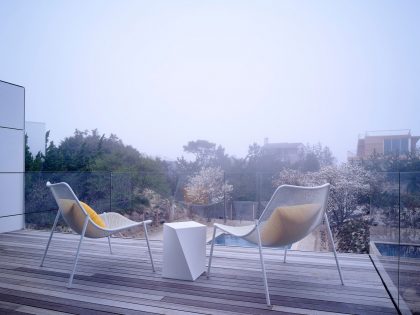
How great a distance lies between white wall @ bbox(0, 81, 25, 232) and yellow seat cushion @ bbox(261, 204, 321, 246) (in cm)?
421

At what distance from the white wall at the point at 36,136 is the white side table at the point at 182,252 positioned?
1167 centimetres

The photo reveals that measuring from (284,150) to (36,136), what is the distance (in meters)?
9.82

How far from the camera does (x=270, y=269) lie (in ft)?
9.71

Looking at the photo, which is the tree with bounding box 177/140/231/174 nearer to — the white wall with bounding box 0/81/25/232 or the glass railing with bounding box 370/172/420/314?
the white wall with bounding box 0/81/25/232

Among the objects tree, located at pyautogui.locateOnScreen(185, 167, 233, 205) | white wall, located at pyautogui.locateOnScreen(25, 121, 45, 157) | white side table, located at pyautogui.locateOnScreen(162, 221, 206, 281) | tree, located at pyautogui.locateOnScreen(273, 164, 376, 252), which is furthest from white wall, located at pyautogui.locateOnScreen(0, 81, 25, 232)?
white wall, located at pyautogui.locateOnScreen(25, 121, 45, 157)

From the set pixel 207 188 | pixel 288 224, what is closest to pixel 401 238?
pixel 288 224

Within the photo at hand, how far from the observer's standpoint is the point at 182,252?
8.58ft

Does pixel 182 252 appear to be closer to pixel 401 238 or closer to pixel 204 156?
pixel 401 238

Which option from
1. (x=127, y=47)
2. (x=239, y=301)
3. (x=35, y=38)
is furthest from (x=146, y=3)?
(x=239, y=301)

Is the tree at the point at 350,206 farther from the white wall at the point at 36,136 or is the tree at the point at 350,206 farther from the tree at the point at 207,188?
the white wall at the point at 36,136

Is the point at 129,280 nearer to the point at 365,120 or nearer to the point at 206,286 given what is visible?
the point at 206,286

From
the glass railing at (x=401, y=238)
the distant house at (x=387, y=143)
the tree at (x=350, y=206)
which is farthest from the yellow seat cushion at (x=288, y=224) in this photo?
the distant house at (x=387, y=143)

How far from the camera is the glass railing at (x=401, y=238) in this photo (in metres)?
1.92

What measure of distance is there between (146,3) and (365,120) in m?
9.10
